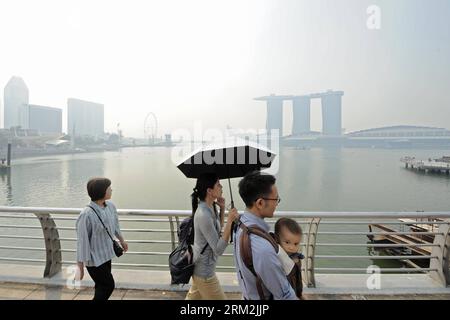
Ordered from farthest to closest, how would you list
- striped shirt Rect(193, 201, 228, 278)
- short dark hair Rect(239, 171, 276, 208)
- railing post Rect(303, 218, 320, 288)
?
railing post Rect(303, 218, 320, 288) → striped shirt Rect(193, 201, 228, 278) → short dark hair Rect(239, 171, 276, 208)

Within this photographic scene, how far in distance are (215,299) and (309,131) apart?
307 feet

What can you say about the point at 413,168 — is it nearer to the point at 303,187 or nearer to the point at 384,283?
the point at 303,187

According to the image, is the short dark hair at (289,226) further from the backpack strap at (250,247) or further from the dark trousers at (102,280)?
the dark trousers at (102,280)

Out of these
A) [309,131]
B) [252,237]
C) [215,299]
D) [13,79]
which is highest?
[13,79]

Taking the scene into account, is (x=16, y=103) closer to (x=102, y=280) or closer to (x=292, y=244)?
(x=102, y=280)

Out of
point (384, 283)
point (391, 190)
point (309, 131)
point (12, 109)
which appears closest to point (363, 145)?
point (309, 131)

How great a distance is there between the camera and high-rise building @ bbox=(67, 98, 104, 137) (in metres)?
115

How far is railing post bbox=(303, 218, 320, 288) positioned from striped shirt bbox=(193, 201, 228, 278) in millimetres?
1429

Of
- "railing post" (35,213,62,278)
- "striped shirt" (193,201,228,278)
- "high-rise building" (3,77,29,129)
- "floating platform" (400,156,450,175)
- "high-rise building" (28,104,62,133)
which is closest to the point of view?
"striped shirt" (193,201,228,278)

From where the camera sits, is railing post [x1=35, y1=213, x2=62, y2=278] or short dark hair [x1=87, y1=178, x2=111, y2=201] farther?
railing post [x1=35, y1=213, x2=62, y2=278]

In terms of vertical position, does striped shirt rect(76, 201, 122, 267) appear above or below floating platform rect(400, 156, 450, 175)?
above

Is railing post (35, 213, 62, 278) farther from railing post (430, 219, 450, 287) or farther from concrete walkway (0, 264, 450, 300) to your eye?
railing post (430, 219, 450, 287)

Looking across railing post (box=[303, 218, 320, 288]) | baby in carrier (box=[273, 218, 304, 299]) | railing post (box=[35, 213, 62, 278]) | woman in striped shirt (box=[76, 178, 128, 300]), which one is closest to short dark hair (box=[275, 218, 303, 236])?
baby in carrier (box=[273, 218, 304, 299])

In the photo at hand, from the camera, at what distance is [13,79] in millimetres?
106062
